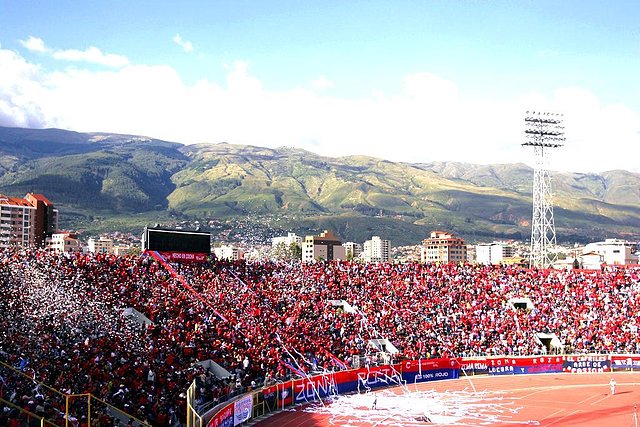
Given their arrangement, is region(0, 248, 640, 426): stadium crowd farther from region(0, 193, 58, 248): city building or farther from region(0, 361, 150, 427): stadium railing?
region(0, 193, 58, 248): city building

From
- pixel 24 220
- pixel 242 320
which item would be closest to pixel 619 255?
pixel 242 320

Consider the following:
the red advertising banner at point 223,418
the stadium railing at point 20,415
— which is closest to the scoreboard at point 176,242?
the red advertising banner at point 223,418

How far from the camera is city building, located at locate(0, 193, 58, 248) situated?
172m

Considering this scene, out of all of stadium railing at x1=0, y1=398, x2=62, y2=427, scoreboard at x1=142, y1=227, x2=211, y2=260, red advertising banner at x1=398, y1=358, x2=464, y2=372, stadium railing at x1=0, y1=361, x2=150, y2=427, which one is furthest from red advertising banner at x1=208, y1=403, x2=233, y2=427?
scoreboard at x1=142, y1=227, x2=211, y2=260

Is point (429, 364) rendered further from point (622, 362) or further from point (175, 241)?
point (175, 241)

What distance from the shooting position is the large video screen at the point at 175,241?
55.6m

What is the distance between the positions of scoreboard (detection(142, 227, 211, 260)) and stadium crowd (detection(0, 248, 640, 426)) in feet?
4.41

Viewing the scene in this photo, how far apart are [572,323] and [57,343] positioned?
4180 centimetres

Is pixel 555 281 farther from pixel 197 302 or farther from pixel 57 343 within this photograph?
→ pixel 57 343

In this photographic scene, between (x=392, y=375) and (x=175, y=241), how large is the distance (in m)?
20.2

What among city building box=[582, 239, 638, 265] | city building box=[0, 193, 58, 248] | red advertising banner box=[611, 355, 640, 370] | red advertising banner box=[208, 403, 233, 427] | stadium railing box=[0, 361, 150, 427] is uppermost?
city building box=[0, 193, 58, 248]

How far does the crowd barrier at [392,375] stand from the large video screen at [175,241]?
18.7 meters

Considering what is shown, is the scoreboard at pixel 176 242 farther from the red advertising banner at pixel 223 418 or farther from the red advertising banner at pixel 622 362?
the red advertising banner at pixel 622 362

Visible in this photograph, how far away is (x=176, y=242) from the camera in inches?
2243
